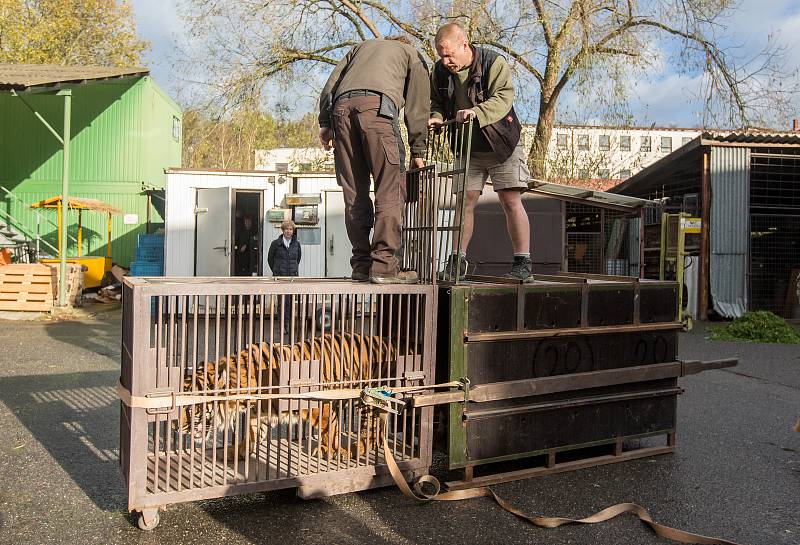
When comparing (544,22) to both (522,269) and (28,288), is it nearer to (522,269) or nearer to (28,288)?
(28,288)

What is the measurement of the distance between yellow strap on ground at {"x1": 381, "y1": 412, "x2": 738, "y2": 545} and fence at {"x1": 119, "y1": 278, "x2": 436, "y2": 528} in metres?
0.14

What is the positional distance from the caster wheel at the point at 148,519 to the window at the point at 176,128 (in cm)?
2603

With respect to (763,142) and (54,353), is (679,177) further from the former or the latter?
(54,353)

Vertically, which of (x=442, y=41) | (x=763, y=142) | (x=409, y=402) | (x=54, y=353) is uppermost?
(x=763, y=142)

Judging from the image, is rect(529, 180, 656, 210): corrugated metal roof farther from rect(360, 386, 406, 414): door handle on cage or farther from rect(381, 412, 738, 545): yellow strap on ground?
rect(360, 386, 406, 414): door handle on cage

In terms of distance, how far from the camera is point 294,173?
1631 cm

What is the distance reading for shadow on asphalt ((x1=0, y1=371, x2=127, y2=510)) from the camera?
404 cm

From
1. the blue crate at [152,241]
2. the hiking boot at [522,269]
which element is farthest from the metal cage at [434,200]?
the blue crate at [152,241]

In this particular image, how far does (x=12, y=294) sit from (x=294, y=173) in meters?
6.65

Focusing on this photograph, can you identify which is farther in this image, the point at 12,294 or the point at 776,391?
the point at 12,294

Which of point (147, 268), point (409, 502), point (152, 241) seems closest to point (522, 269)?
point (409, 502)

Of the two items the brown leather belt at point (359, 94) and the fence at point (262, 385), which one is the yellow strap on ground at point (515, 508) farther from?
the brown leather belt at point (359, 94)

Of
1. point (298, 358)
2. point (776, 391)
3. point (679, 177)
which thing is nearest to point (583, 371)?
point (298, 358)

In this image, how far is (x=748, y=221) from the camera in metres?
15.5
